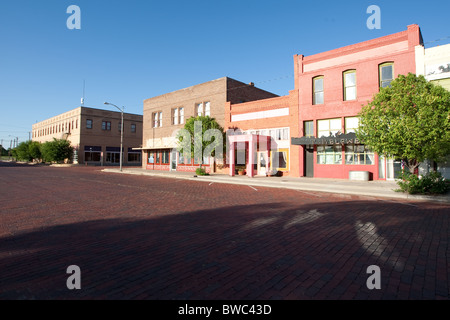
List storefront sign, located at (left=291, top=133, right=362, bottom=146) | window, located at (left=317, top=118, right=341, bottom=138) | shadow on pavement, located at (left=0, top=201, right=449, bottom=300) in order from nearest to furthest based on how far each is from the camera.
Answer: shadow on pavement, located at (left=0, top=201, right=449, bottom=300) → storefront sign, located at (left=291, top=133, right=362, bottom=146) → window, located at (left=317, top=118, right=341, bottom=138)

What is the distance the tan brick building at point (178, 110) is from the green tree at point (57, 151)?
21531 mm

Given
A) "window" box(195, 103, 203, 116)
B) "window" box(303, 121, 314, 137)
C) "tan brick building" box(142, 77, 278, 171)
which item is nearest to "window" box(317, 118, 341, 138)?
"window" box(303, 121, 314, 137)

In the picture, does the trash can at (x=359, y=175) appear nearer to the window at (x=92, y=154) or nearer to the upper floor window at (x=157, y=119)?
the upper floor window at (x=157, y=119)

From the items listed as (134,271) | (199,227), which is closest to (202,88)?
(199,227)

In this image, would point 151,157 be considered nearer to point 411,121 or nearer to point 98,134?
point 98,134

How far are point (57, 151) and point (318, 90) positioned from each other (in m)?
45.6

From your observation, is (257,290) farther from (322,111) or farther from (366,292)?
(322,111)

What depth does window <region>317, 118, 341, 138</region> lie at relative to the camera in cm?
1909

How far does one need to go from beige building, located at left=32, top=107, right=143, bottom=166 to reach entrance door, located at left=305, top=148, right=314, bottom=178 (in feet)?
134

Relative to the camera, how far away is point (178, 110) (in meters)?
30.0

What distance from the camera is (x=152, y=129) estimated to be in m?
33.6

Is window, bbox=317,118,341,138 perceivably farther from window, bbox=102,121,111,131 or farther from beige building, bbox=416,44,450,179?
window, bbox=102,121,111,131

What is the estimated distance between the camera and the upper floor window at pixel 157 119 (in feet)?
107
